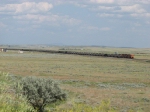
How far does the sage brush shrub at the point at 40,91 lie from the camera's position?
82.9 ft

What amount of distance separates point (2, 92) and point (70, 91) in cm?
2802

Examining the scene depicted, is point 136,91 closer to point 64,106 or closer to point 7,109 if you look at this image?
point 64,106

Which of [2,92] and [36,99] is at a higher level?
[2,92]

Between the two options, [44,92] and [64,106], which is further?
[64,106]

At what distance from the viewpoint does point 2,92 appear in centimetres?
1091

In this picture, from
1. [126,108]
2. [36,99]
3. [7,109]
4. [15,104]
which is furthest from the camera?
[126,108]

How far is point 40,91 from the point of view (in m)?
25.9

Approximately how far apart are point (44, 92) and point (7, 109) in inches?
598

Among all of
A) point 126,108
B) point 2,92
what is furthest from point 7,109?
A: point 126,108

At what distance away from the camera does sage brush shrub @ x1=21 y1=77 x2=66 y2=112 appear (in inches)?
994

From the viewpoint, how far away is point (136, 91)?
40.5 m

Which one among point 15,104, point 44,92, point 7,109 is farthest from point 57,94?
point 7,109

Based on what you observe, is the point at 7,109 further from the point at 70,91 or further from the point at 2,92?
the point at 70,91

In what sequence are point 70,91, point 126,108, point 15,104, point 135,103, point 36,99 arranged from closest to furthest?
point 15,104
point 36,99
point 126,108
point 135,103
point 70,91
